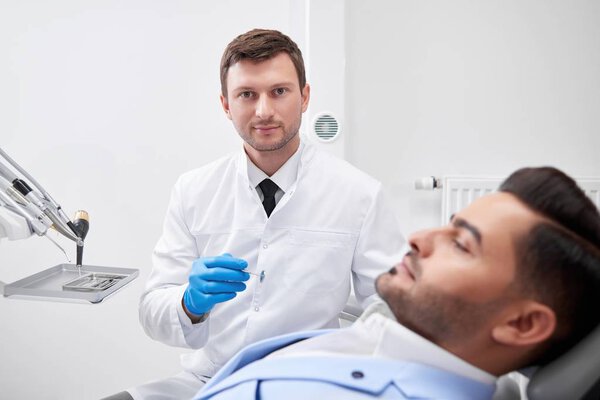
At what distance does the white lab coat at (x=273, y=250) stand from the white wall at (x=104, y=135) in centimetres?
64

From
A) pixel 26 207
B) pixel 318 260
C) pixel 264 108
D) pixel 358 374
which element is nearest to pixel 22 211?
pixel 26 207

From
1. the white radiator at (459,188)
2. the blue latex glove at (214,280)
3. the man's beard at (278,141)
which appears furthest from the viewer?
the white radiator at (459,188)

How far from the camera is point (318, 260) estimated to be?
130cm

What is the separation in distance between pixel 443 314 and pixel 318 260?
56 cm

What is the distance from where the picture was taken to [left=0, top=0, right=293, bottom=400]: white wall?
1.92 m

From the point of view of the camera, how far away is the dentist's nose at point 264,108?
1265mm

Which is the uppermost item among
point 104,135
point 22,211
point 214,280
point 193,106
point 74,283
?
point 193,106

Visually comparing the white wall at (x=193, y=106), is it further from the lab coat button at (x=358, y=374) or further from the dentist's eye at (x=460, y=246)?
the lab coat button at (x=358, y=374)

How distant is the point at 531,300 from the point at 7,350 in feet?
7.13

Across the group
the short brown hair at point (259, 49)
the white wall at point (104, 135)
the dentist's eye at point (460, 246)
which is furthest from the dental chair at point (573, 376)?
the white wall at point (104, 135)

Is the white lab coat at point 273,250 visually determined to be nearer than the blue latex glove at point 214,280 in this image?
No

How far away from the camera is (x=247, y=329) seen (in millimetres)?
1255

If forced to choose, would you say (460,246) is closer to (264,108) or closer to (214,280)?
(214,280)

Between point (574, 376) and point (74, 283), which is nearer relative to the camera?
point (574, 376)
